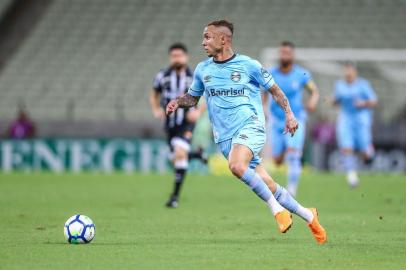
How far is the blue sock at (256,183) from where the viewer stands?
31.6ft

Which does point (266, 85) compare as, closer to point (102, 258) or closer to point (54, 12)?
point (102, 258)

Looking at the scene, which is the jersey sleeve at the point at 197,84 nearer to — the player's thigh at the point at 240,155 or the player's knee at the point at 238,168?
the player's thigh at the point at 240,155

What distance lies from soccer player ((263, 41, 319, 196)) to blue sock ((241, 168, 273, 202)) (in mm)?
6860

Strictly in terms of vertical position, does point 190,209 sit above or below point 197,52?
below

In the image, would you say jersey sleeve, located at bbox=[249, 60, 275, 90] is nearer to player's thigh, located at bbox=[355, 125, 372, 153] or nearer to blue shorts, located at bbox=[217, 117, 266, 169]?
blue shorts, located at bbox=[217, 117, 266, 169]

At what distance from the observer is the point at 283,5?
3247cm

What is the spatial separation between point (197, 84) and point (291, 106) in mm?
6651

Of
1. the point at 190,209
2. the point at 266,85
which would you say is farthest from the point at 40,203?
the point at 266,85

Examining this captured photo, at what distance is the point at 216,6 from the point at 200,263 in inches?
964

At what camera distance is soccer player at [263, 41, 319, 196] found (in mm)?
16672

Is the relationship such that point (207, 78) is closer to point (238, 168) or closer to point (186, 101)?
point (186, 101)

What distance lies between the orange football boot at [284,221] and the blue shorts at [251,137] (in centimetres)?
67

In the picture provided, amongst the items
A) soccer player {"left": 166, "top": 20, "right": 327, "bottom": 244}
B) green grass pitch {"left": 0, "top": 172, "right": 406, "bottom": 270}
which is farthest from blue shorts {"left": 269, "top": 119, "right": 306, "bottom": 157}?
soccer player {"left": 166, "top": 20, "right": 327, "bottom": 244}

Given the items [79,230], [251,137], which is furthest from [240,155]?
[79,230]
